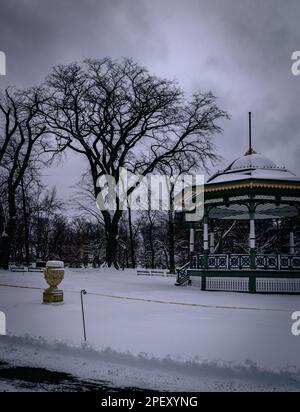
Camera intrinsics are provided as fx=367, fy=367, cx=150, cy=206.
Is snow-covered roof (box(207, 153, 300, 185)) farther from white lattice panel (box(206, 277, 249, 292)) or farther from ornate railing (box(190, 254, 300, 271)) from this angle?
white lattice panel (box(206, 277, 249, 292))

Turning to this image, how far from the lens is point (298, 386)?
4973 mm

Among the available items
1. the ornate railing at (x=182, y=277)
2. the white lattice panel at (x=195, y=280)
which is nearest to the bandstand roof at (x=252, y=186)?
the white lattice panel at (x=195, y=280)

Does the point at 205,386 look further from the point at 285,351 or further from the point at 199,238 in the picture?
the point at 199,238

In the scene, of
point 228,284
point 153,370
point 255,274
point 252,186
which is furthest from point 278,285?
point 153,370

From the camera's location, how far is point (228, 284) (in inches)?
671

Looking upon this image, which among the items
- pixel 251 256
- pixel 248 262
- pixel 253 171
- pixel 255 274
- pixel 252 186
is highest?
pixel 253 171

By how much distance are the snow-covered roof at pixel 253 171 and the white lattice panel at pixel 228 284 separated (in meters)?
4.59

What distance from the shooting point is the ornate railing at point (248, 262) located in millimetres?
16609

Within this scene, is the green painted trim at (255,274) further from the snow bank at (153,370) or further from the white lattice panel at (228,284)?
the snow bank at (153,370)

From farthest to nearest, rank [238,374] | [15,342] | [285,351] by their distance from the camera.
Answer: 1. [15,342]
2. [285,351]
3. [238,374]

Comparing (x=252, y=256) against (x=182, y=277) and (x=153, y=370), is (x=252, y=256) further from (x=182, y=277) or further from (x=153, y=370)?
(x=153, y=370)

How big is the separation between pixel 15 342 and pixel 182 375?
3583 mm

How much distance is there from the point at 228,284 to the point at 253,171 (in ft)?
18.6
